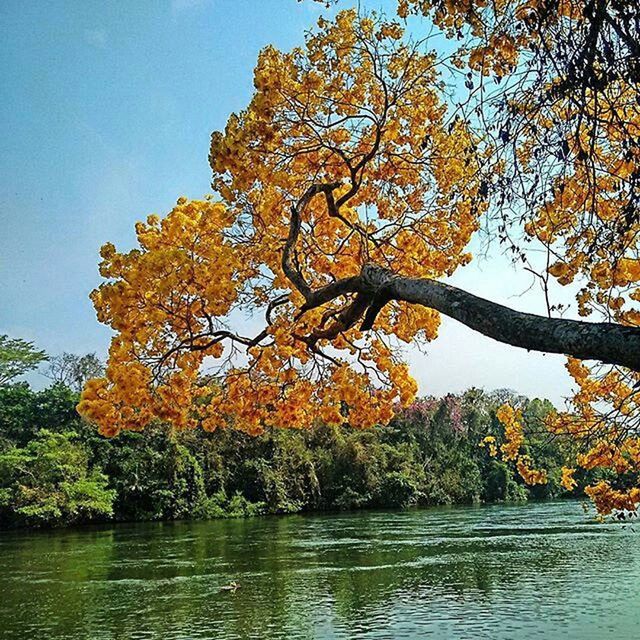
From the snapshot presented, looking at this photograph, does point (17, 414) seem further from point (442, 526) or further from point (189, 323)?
point (189, 323)

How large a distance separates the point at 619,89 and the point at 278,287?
2491 mm

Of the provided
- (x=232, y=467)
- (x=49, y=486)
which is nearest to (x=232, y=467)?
(x=232, y=467)

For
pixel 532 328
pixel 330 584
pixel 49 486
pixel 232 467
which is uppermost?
pixel 232 467

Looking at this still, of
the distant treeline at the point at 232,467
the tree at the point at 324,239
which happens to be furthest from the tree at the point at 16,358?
the tree at the point at 324,239

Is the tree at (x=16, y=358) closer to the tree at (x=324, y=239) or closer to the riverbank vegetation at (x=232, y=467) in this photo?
the riverbank vegetation at (x=232, y=467)

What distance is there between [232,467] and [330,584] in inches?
810

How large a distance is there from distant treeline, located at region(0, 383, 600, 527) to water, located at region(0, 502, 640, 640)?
3.82 meters

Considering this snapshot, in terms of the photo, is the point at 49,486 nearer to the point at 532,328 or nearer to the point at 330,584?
the point at 330,584

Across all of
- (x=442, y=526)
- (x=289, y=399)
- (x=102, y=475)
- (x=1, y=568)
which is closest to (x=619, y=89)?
(x=289, y=399)

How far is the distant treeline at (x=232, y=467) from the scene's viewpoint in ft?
92.5

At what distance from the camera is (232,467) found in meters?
34.5

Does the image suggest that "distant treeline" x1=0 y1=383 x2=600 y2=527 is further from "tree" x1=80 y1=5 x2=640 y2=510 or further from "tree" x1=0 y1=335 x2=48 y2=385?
"tree" x1=80 y1=5 x2=640 y2=510

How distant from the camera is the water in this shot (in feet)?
36.6

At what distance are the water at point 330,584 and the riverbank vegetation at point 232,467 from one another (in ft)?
12.8
